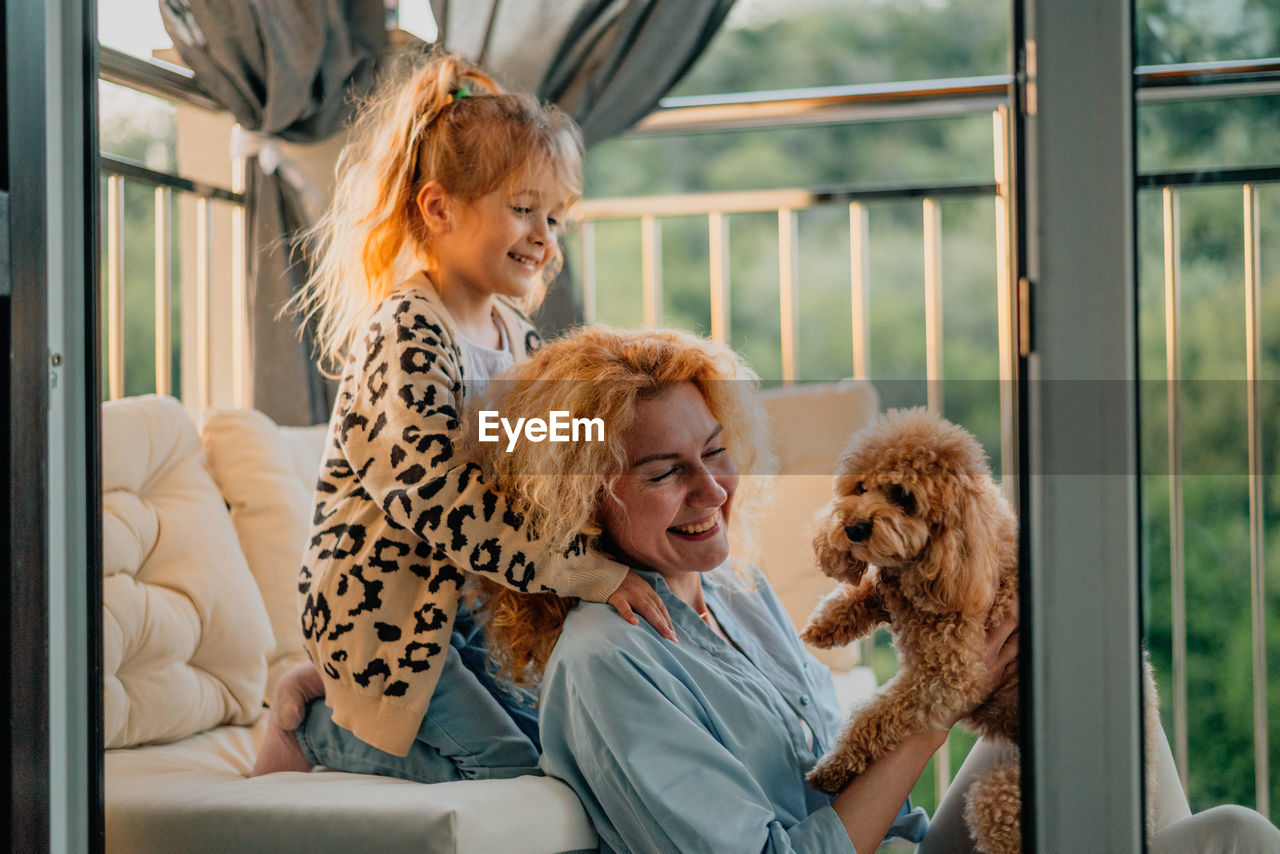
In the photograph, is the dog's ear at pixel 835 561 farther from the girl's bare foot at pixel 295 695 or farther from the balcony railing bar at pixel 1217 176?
the girl's bare foot at pixel 295 695

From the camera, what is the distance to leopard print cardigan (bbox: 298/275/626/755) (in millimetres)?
950

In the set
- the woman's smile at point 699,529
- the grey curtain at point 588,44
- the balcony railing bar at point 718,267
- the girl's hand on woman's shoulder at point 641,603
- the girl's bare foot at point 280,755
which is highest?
the grey curtain at point 588,44

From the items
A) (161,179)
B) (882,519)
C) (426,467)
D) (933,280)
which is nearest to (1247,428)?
(882,519)

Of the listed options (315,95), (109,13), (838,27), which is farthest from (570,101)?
(838,27)

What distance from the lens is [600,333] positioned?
0.99 m

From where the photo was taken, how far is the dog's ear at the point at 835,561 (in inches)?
34.5

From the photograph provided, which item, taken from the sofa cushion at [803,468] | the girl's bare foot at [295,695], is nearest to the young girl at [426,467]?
the girl's bare foot at [295,695]

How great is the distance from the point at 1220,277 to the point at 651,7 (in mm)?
1156

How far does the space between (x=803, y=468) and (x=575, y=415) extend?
2.28 feet

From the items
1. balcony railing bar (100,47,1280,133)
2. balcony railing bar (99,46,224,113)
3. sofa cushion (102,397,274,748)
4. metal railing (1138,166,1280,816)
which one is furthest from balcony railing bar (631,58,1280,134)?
metal railing (1138,166,1280,816)

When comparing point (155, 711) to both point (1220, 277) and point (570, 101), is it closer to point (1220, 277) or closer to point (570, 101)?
point (570, 101)

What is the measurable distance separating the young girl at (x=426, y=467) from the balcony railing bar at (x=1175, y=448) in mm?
415

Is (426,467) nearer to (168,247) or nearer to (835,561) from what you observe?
(835,561)

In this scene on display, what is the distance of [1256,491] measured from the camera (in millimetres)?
648
